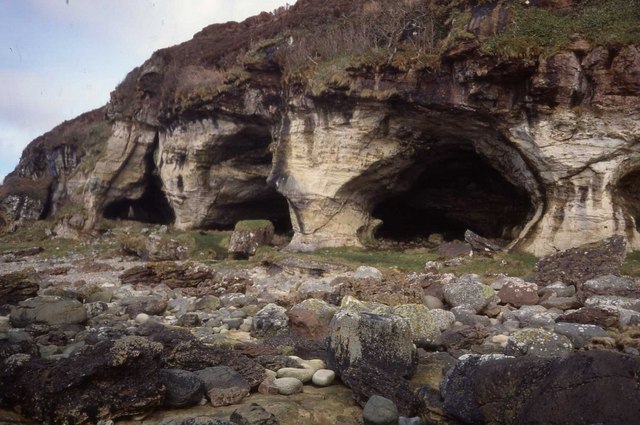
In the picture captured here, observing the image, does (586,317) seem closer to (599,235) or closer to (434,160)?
(599,235)

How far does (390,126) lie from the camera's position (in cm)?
1977

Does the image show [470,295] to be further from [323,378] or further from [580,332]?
[323,378]

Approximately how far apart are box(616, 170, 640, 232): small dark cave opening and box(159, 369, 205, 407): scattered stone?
51.5ft

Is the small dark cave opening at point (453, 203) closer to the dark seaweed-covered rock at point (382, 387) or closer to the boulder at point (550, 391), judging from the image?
the dark seaweed-covered rock at point (382, 387)

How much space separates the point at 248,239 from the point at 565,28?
1386 centimetres

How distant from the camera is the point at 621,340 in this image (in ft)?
19.6

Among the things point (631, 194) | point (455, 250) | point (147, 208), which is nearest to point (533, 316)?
point (455, 250)

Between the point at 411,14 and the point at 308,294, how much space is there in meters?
13.6

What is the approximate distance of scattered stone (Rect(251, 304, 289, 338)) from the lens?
7.82 metres

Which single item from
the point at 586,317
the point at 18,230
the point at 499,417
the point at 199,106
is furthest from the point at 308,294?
the point at 18,230

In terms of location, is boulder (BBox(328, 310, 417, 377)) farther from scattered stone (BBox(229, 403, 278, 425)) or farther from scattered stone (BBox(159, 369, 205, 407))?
scattered stone (BBox(159, 369, 205, 407))

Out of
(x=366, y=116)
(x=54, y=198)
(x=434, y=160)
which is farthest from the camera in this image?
(x=54, y=198)

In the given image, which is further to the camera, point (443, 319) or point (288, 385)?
point (443, 319)

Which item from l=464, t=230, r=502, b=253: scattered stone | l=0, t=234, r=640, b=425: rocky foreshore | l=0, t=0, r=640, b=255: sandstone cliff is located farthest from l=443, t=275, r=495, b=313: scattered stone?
l=0, t=0, r=640, b=255: sandstone cliff
